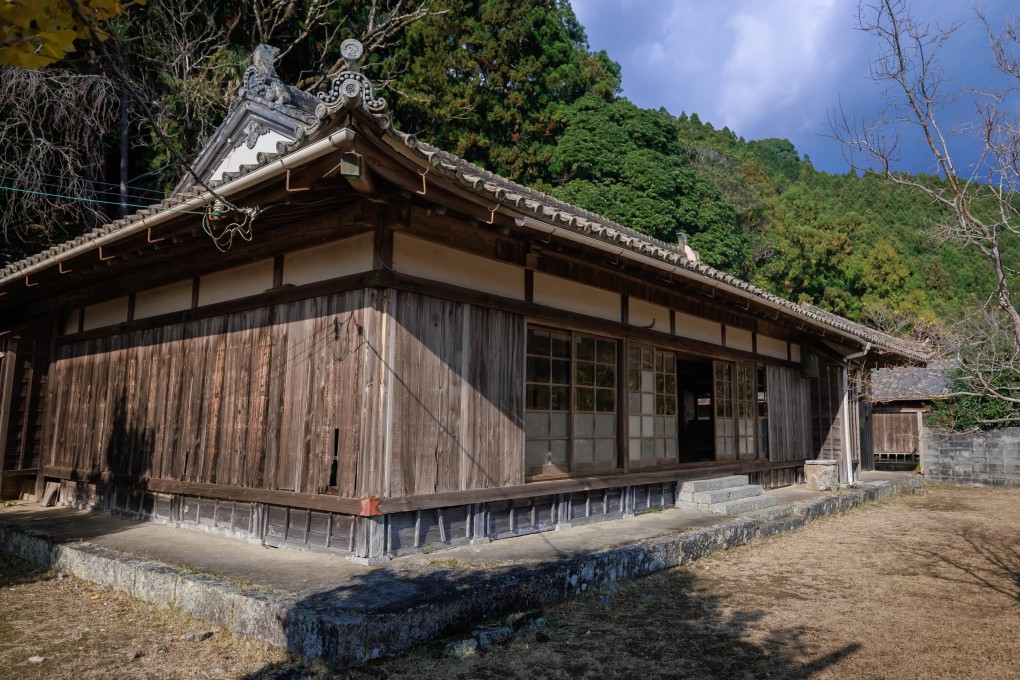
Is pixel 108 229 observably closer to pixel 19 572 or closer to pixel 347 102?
pixel 19 572

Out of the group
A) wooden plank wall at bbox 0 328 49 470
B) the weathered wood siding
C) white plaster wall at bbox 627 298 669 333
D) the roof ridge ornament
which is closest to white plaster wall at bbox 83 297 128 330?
the weathered wood siding

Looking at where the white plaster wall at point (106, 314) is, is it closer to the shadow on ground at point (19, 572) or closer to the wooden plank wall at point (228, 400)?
the wooden plank wall at point (228, 400)

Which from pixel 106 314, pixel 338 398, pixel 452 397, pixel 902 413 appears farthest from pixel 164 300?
pixel 902 413

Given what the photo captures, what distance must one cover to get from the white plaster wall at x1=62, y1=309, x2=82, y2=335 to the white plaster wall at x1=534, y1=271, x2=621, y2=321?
6.58 m

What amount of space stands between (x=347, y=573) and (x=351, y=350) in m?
1.76

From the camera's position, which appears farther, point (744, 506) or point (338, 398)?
point (744, 506)

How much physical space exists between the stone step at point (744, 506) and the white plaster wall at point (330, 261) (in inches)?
220

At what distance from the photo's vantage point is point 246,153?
9.80m

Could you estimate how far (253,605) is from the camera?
4039 millimetres

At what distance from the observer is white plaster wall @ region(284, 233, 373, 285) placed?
552 centimetres

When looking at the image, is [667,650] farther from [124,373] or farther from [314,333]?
[124,373]

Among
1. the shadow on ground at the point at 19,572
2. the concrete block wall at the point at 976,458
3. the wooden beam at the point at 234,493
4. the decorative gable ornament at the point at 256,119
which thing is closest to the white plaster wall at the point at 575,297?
the wooden beam at the point at 234,493

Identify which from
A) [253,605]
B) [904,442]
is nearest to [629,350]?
[253,605]

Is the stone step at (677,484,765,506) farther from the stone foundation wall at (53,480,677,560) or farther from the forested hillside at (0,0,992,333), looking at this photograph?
the forested hillside at (0,0,992,333)
